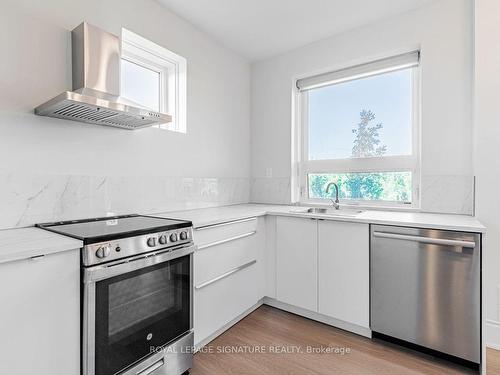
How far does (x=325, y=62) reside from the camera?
282 centimetres

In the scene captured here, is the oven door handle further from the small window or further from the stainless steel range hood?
the small window

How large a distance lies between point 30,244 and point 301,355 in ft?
5.52

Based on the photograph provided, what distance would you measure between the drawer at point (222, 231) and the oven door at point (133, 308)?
0.16 m

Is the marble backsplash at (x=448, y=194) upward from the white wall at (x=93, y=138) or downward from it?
downward

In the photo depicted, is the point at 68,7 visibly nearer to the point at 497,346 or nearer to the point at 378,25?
the point at 378,25

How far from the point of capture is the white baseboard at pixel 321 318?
2.08 m

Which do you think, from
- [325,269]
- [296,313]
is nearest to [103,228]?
[325,269]

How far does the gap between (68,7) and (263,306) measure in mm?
2694

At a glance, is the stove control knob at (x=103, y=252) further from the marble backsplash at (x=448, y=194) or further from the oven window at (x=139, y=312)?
the marble backsplash at (x=448, y=194)

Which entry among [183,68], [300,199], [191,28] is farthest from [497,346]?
[191,28]

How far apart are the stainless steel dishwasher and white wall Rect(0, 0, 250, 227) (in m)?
1.65

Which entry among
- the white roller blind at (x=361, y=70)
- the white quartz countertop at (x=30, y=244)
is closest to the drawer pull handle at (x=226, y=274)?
the white quartz countertop at (x=30, y=244)

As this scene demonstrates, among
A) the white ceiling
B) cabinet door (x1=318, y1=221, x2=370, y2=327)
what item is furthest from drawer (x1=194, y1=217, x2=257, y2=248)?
the white ceiling

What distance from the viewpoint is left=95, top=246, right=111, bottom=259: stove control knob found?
1.21 meters
